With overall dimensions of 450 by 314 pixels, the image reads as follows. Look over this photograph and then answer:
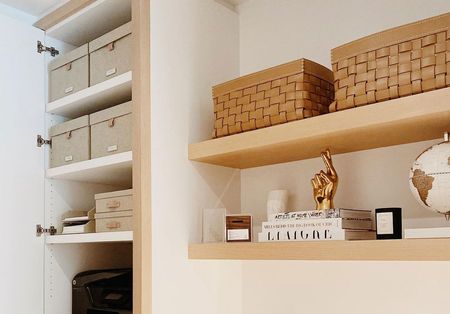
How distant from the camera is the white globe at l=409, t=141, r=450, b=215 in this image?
4.65 ft

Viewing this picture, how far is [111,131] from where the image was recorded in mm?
2012

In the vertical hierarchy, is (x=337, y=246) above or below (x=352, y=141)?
below

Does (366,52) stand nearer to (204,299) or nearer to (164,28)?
(164,28)

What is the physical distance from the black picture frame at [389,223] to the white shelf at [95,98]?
0.96m

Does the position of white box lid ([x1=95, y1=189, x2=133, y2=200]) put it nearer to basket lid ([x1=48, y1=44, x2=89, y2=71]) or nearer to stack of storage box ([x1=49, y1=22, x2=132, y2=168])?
stack of storage box ([x1=49, y1=22, x2=132, y2=168])

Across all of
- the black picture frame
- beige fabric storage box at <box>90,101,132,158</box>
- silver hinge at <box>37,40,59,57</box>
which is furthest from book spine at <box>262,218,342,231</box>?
silver hinge at <box>37,40,59,57</box>

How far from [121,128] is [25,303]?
750 mm

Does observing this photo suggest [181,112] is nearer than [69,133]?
Yes

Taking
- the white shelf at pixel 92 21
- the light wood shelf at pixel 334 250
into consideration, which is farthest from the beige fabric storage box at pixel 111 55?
the light wood shelf at pixel 334 250

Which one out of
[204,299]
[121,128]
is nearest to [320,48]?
[121,128]

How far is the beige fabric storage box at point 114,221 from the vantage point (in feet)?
6.25

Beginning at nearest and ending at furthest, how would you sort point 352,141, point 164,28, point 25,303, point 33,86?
point 352,141, point 164,28, point 25,303, point 33,86

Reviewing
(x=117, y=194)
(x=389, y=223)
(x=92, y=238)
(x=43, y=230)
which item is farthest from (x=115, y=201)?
(x=389, y=223)

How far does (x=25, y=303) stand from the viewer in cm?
206
